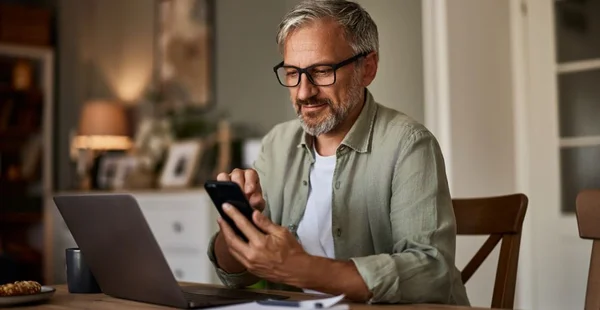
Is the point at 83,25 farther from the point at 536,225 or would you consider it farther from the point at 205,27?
the point at 536,225

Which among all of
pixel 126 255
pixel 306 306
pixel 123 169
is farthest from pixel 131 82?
pixel 306 306

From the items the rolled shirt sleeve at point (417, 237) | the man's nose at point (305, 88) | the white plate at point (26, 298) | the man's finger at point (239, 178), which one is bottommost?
the white plate at point (26, 298)

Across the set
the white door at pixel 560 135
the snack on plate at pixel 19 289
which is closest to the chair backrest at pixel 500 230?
the snack on plate at pixel 19 289

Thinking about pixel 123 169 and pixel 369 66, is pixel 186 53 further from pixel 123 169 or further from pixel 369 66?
pixel 369 66

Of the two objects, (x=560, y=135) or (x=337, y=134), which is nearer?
(x=337, y=134)

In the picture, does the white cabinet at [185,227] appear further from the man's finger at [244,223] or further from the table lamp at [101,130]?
the man's finger at [244,223]

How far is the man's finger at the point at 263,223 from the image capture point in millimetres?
1306

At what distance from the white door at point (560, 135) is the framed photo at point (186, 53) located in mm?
2245

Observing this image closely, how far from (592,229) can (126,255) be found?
873mm

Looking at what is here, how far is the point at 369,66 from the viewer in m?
1.83

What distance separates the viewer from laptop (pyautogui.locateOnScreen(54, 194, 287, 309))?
130 cm

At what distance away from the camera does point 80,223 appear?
147 centimetres

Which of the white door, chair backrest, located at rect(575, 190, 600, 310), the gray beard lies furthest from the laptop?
the white door

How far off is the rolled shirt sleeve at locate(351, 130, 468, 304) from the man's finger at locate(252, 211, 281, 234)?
176mm
